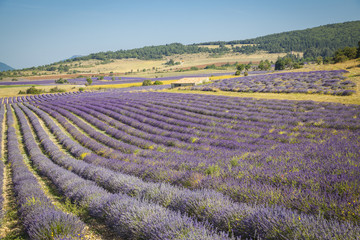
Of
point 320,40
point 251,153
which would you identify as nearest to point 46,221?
point 251,153

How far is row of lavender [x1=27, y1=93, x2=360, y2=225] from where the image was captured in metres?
2.75

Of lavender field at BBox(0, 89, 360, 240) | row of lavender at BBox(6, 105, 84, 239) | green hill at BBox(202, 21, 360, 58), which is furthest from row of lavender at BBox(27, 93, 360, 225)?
green hill at BBox(202, 21, 360, 58)

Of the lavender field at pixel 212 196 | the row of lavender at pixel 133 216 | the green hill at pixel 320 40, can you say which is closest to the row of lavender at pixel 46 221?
the lavender field at pixel 212 196

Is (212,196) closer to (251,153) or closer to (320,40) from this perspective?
(251,153)

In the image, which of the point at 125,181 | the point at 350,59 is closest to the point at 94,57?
the point at 350,59

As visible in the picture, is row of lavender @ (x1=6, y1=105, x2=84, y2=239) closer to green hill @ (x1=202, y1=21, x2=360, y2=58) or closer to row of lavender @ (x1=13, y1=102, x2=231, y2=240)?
row of lavender @ (x1=13, y1=102, x2=231, y2=240)

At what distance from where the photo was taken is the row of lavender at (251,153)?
9.02ft

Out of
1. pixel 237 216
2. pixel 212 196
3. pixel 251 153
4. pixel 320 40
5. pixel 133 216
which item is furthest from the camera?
pixel 320 40

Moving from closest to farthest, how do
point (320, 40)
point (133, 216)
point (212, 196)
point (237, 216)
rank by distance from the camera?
point (237, 216)
point (133, 216)
point (212, 196)
point (320, 40)

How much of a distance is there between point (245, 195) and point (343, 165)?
1.72m

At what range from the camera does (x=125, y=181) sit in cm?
458

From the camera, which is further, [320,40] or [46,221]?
[320,40]

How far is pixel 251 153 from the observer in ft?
21.0

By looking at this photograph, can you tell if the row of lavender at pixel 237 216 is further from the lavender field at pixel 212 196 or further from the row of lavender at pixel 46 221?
the row of lavender at pixel 46 221
